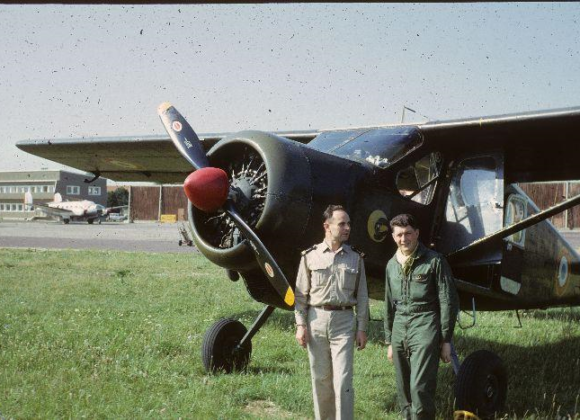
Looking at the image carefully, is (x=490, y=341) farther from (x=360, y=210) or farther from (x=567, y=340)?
(x=360, y=210)

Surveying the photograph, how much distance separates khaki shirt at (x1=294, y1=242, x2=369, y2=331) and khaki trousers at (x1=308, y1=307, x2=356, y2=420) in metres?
0.08

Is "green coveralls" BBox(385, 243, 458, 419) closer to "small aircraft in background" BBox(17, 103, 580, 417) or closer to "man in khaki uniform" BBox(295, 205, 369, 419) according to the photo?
"man in khaki uniform" BBox(295, 205, 369, 419)

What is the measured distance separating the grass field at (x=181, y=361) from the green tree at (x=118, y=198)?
3351 inches

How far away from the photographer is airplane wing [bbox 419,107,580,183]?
17.1ft

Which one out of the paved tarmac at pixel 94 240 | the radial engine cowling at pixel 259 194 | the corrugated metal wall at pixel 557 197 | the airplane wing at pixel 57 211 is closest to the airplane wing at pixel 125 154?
the radial engine cowling at pixel 259 194

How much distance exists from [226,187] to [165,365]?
272cm

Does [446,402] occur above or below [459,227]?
below

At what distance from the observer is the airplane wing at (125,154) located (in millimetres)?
8086

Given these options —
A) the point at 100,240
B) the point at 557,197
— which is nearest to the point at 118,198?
the point at 100,240

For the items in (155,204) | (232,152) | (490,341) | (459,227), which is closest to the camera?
(232,152)

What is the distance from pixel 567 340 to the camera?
7.60 m

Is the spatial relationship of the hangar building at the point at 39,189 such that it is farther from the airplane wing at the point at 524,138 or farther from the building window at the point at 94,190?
the airplane wing at the point at 524,138

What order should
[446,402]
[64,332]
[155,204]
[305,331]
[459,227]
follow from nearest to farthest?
[305,331] < [446,402] < [459,227] < [64,332] < [155,204]

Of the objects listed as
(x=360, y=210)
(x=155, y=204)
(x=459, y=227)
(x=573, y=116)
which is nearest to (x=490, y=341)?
(x=459, y=227)
